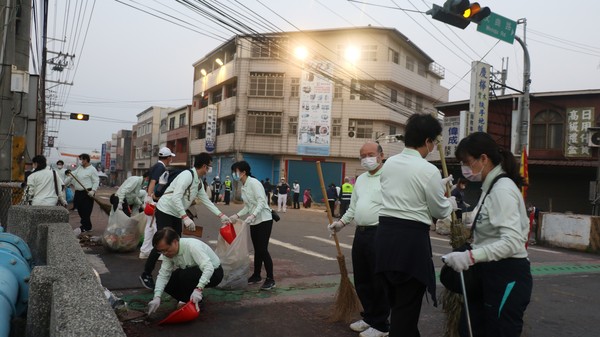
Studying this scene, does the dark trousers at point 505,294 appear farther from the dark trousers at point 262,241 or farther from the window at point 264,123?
the window at point 264,123

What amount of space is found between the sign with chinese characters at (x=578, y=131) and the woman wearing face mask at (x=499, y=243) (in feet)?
66.4

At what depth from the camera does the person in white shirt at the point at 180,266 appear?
4.26m

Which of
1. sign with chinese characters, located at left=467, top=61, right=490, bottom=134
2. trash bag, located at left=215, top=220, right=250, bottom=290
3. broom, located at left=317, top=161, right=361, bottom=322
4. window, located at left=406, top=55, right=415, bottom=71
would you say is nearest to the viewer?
broom, located at left=317, top=161, right=361, bottom=322

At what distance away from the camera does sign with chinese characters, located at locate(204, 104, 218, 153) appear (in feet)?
111

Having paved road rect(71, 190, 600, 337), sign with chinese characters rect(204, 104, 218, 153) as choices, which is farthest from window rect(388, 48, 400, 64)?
paved road rect(71, 190, 600, 337)

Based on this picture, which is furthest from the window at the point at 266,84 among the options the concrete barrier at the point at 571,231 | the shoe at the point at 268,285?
the shoe at the point at 268,285

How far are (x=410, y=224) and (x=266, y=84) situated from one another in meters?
29.0

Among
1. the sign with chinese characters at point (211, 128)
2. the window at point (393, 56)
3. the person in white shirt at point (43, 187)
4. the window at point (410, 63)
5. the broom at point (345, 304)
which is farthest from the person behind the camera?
the sign with chinese characters at point (211, 128)

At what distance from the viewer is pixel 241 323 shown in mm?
4414

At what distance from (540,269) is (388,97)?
22082mm

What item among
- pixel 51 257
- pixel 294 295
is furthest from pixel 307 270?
pixel 51 257

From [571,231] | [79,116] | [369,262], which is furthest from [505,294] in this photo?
[79,116]

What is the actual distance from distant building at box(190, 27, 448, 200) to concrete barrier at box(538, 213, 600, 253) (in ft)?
53.0

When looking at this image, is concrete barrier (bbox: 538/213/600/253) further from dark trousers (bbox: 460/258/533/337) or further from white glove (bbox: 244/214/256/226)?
dark trousers (bbox: 460/258/533/337)
